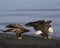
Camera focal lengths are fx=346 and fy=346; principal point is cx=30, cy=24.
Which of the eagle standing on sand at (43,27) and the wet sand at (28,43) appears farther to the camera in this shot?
the eagle standing on sand at (43,27)

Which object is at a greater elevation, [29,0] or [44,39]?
[29,0]

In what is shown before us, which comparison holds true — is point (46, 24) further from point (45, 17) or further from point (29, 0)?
point (29, 0)

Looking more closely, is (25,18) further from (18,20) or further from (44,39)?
(44,39)

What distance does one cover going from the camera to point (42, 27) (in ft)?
35.9

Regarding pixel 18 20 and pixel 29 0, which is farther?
pixel 29 0

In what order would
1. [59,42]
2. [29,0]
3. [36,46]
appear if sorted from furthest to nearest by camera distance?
[29,0], [59,42], [36,46]

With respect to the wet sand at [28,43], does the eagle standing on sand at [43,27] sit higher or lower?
higher

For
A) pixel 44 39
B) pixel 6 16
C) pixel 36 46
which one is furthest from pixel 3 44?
pixel 6 16

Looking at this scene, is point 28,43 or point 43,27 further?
point 43,27

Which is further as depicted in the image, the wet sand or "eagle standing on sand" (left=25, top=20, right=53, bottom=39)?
"eagle standing on sand" (left=25, top=20, right=53, bottom=39)

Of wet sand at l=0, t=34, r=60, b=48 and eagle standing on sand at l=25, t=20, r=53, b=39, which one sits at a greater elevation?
eagle standing on sand at l=25, t=20, r=53, b=39

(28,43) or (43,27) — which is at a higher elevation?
(43,27)

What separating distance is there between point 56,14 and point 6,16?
99.4 inches

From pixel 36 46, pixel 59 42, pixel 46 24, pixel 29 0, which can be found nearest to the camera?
pixel 36 46
